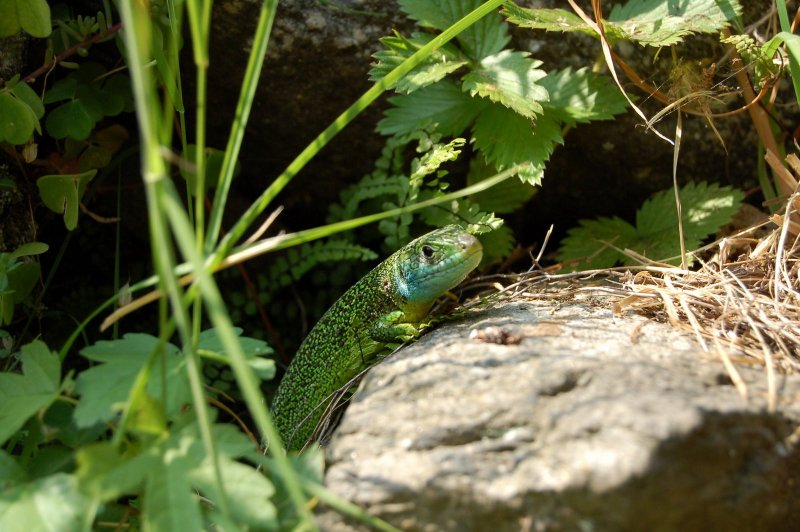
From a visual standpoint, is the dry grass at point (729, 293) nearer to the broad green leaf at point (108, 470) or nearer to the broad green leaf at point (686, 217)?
the broad green leaf at point (686, 217)

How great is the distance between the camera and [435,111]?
3.04 metres

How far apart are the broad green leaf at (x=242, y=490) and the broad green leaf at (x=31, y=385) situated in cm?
50

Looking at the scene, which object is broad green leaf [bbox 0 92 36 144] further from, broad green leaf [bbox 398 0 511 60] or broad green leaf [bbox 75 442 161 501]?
broad green leaf [bbox 75 442 161 501]

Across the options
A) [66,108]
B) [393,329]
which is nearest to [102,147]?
[66,108]

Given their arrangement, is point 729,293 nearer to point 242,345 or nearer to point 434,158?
point 434,158

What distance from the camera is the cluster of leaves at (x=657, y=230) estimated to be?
3117 millimetres

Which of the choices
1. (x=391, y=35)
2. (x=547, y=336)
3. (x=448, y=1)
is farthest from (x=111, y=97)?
(x=547, y=336)

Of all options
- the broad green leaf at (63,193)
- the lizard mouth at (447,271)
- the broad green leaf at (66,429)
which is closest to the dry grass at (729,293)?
the lizard mouth at (447,271)

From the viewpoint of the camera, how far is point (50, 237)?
3.58 metres

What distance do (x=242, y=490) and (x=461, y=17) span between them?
2.07 metres

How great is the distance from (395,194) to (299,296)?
82 cm

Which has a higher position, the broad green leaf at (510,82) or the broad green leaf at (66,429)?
the broad green leaf at (510,82)

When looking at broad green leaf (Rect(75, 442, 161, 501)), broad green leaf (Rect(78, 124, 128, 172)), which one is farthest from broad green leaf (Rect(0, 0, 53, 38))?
broad green leaf (Rect(75, 442, 161, 501))

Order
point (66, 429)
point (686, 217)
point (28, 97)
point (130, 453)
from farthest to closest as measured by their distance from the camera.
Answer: point (686, 217), point (28, 97), point (66, 429), point (130, 453)
